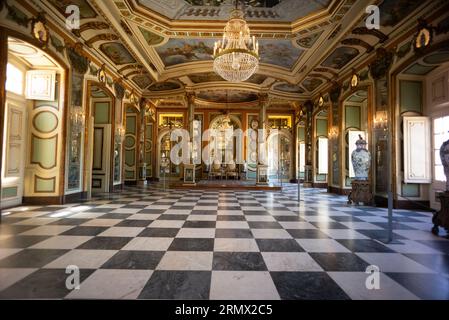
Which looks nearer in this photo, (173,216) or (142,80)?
(173,216)

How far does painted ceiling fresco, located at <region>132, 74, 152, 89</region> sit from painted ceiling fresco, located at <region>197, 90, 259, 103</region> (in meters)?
3.19

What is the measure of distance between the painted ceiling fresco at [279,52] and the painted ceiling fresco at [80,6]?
412cm

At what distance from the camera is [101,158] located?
7.86 m

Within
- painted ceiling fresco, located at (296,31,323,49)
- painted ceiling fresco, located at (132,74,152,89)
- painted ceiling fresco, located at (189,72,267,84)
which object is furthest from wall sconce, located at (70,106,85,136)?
painted ceiling fresco, located at (296,31,323,49)

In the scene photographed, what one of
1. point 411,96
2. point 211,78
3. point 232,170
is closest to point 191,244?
point 411,96

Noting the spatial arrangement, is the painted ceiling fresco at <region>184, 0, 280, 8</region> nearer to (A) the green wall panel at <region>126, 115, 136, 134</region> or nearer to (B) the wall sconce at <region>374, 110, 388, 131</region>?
(B) the wall sconce at <region>374, 110, 388, 131</region>

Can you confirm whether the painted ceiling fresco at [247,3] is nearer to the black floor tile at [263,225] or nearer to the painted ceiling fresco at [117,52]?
the painted ceiling fresco at [117,52]

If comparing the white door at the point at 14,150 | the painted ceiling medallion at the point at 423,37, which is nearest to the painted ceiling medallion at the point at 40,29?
the white door at the point at 14,150

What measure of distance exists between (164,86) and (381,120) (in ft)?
26.5

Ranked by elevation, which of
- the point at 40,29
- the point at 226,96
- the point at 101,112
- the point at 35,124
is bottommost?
the point at 35,124

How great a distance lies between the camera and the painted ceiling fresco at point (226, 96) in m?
11.9

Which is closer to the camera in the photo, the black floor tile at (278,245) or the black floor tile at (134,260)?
the black floor tile at (134,260)

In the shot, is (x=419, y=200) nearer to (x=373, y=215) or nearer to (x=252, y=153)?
(x=373, y=215)

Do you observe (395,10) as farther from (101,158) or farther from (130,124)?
(130,124)
